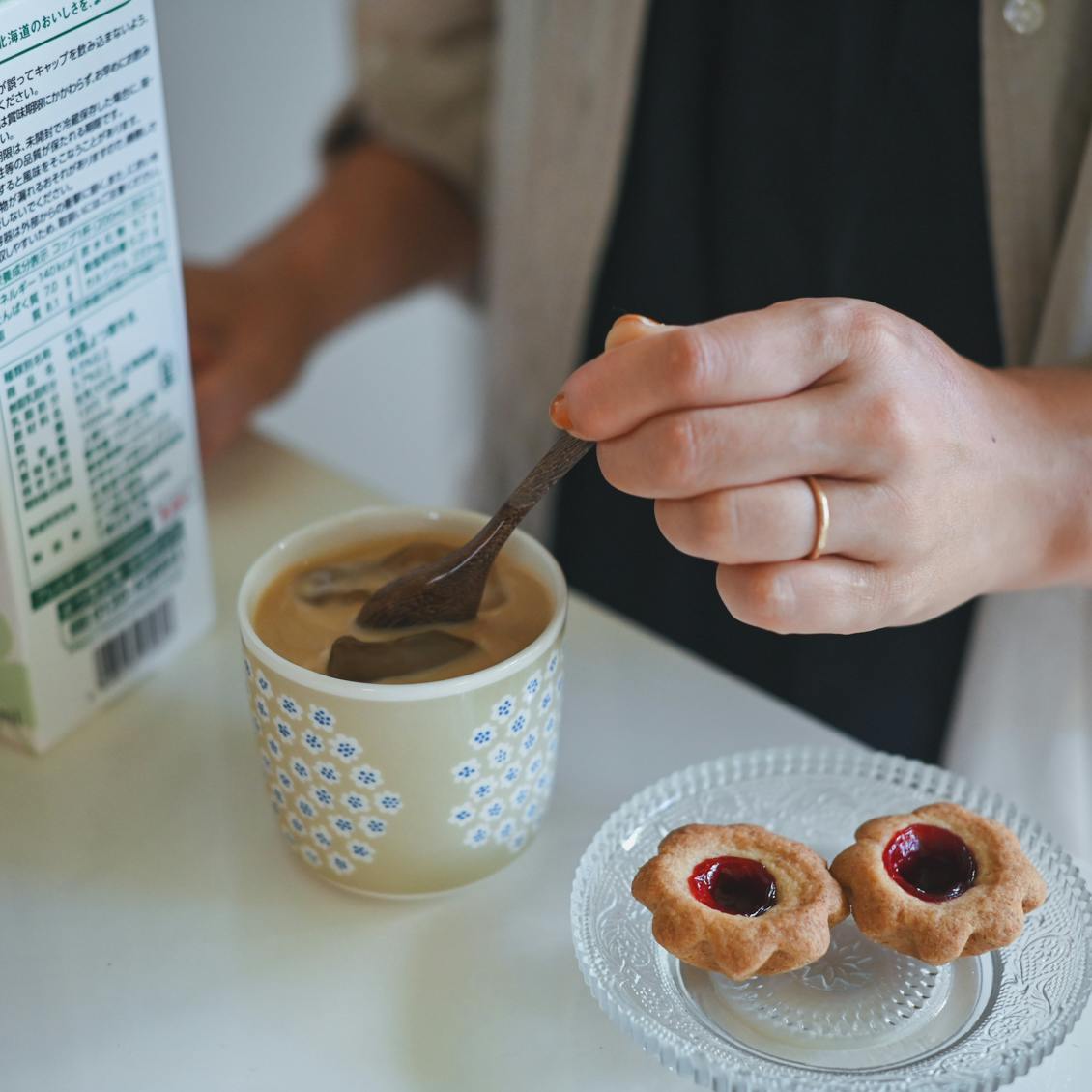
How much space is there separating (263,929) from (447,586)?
178mm

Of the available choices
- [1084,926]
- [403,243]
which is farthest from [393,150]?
[1084,926]

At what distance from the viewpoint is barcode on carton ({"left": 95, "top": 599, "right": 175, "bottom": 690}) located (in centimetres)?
73

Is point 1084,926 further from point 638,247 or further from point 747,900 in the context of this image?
point 638,247

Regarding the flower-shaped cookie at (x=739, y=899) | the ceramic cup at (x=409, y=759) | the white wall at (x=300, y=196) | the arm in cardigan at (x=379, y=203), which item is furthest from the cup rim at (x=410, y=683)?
the white wall at (x=300, y=196)

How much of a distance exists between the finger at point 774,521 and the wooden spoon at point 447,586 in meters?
0.07

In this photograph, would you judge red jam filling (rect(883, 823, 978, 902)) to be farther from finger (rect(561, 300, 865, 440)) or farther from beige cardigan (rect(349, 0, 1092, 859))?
beige cardigan (rect(349, 0, 1092, 859))

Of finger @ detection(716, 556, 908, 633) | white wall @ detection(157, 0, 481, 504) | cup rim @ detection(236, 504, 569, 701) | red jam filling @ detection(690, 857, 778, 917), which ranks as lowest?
white wall @ detection(157, 0, 481, 504)

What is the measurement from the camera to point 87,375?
66 centimetres

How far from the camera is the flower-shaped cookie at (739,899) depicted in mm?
538

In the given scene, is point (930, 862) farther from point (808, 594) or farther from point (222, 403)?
point (222, 403)

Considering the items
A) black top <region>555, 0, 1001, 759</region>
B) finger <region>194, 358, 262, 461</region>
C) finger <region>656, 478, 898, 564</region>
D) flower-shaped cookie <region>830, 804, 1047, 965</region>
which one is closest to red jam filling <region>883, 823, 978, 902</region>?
flower-shaped cookie <region>830, 804, 1047, 965</region>

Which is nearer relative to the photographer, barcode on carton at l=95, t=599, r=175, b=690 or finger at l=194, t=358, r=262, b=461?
barcode on carton at l=95, t=599, r=175, b=690

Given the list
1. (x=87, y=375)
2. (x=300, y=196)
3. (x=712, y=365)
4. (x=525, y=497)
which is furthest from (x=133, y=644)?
(x=300, y=196)

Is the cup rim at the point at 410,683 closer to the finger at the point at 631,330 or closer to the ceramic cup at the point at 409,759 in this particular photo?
the ceramic cup at the point at 409,759
